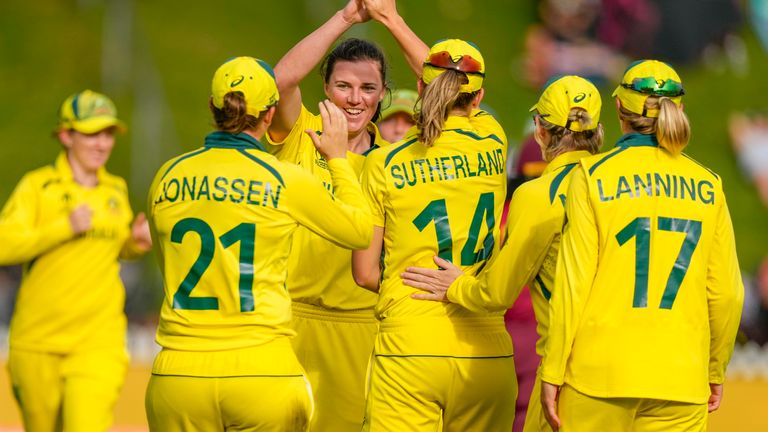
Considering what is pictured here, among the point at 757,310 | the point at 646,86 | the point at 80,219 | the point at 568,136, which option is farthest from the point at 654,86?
the point at 757,310

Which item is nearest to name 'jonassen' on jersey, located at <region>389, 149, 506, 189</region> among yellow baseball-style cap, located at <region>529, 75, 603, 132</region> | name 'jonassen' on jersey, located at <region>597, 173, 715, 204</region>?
yellow baseball-style cap, located at <region>529, 75, 603, 132</region>

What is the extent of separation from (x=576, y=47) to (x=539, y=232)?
497 inches

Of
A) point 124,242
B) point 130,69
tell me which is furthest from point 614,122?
point 124,242

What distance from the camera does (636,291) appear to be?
4.59m

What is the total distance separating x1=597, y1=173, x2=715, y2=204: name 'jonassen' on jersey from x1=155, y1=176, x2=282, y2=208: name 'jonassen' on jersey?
4.04 ft

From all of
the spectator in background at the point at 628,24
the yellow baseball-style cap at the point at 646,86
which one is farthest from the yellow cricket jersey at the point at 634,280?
the spectator in background at the point at 628,24

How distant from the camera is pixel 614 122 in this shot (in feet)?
59.8

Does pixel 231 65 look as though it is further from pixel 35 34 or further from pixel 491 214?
pixel 35 34

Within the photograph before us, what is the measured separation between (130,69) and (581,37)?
6496mm

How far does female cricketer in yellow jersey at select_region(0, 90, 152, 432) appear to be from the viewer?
7.39 meters

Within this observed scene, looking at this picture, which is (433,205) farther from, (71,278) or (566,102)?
(71,278)

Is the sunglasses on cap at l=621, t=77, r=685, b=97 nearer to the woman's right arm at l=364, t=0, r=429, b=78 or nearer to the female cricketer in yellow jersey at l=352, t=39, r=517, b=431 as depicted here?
the female cricketer in yellow jersey at l=352, t=39, r=517, b=431

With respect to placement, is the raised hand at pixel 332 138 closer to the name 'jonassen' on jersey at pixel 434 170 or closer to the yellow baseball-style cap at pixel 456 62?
the name 'jonassen' on jersey at pixel 434 170

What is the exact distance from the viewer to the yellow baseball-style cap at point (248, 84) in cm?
479
